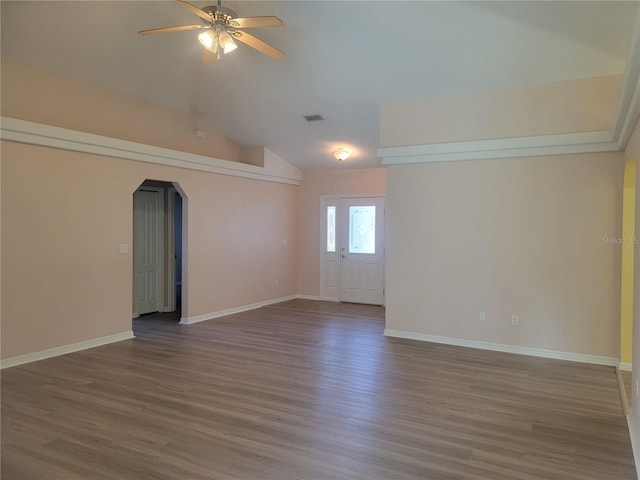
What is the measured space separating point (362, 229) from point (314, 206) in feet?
3.91

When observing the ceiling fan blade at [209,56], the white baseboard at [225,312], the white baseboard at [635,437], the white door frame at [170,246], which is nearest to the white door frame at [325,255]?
the white baseboard at [225,312]

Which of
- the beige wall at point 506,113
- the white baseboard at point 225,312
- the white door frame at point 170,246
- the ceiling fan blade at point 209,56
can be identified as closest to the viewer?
the ceiling fan blade at point 209,56

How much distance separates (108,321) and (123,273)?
0.65 meters

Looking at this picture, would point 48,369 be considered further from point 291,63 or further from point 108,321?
point 291,63

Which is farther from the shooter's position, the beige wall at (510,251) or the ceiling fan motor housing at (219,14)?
the beige wall at (510,251)

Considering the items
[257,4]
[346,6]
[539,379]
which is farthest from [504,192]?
[257,4]

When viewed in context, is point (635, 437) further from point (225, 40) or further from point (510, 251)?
point (225, 40)

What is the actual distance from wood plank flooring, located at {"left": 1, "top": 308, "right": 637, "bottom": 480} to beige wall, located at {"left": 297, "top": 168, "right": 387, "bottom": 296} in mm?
3814

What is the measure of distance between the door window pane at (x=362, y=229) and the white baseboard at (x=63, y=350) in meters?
4.63

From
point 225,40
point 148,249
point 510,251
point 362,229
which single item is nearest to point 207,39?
point 225,40

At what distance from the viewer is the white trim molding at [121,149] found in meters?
4.62

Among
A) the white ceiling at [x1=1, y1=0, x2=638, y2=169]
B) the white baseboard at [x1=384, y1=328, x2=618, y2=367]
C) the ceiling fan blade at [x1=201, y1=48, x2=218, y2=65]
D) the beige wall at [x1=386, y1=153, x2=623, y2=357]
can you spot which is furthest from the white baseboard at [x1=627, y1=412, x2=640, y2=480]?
the ceiling fan blade at [x1=201, y1=48, x2=218, y2=65]

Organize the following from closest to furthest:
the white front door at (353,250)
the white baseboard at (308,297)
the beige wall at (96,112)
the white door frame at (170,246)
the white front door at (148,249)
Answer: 1. the beige wall at (96,112)
2. the white front door at (148,249)
3. the white door frame at (170,246)
4. the white front door at (353,250)
5. the white baseboard at (308,297)

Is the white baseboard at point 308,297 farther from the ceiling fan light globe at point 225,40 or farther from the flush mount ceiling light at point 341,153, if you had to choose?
the ceiling fan light globe at point 225,40
